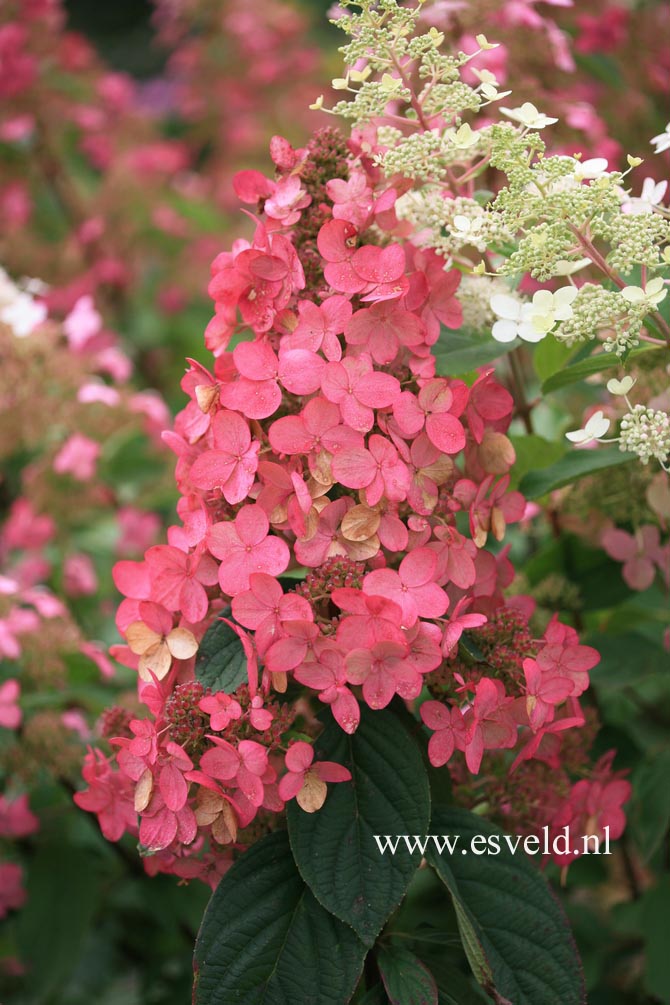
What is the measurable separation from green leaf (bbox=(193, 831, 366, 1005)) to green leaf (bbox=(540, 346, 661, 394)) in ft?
1.43

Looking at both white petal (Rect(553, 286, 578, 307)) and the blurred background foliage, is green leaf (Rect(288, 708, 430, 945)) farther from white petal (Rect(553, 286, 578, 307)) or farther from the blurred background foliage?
white petal (Rect(553, 286, 578, 307))

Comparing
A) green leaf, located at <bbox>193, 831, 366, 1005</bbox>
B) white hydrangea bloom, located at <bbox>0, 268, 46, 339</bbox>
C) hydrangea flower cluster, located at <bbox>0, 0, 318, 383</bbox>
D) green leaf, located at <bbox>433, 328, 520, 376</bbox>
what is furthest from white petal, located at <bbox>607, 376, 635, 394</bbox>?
hydrangea flower cluster, located at <bbox>0, 0, 318, 383</bbox>

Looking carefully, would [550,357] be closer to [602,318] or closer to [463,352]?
[463,352]

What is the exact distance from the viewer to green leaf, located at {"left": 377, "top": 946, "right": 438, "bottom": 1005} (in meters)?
0.65

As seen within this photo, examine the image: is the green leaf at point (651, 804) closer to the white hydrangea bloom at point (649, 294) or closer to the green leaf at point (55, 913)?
the white hydrangea bloom at point (649, 294)

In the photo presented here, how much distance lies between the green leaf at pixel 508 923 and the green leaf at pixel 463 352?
1.17ft

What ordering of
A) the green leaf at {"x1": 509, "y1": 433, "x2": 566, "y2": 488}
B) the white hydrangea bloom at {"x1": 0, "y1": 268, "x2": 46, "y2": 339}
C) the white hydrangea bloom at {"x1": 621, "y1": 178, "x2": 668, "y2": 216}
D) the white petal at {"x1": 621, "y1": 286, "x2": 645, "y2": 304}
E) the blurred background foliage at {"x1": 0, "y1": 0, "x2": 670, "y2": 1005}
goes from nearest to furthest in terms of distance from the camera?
1. the white petal at {"x1": 621, "y1": 286, "x2": 645, "y2": 304}
2. the white hydrangea bloom at {"x1": 621, "y1": 178, "x2": 668, "y2": 216}
3. the green leaf at {"x1": 509, "y1": 433, "x2": 566, "y2": 488}
4. the blurred background foliage at {"x1": 0, "y1": 0, "x2": 670, "y2": 1005}
5. the white hydrangea bloom at {"x1": 0, "y1": 268, "x2": 46, "y2": 339}

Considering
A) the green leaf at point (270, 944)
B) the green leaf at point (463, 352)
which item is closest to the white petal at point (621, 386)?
the green leaf at point (463, 352)

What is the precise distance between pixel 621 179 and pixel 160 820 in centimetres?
54

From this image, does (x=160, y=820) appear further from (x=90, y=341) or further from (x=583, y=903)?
(x=90, y=341)

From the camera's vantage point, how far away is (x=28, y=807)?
1.08 m

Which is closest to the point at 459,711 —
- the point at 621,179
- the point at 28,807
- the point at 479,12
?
the point at 621,179

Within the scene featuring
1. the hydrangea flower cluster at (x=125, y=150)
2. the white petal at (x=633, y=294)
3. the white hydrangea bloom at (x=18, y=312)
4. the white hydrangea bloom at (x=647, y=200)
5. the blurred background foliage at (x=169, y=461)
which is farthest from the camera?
the hydrangea flower cluster at (x=125, y=150)

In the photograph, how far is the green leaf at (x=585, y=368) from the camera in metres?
0.72
